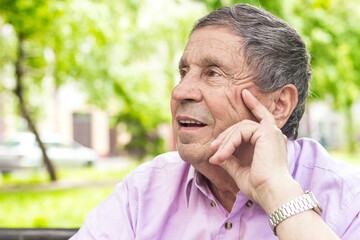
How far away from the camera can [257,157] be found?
4.54 ft

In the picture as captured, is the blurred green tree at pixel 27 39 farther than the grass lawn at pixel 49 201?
Yes

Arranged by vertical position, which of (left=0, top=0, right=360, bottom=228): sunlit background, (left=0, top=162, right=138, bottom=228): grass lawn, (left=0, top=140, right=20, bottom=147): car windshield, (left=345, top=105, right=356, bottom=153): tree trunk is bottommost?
(left=345, top=105, right=356, bottom=153): tree trunk

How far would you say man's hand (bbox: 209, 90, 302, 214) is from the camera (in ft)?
4.40

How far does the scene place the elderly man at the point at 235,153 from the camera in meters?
1.43

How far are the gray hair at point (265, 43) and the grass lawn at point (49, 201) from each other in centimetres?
430

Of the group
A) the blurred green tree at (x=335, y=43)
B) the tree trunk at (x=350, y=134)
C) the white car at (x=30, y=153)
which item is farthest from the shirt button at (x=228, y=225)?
the tree trunk at (x=350, y=134)

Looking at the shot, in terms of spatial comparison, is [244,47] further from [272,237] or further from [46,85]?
[46,85]

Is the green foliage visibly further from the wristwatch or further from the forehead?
the wristwatch

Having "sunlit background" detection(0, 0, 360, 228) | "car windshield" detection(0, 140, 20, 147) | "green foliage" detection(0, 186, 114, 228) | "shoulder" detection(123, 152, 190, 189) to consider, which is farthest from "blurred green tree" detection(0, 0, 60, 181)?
"shoulder" detection(123, 152, 190, 189)

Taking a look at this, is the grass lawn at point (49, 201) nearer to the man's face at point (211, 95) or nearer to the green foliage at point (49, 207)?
the green foliage at point (49, 207)

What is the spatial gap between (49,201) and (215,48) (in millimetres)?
7224

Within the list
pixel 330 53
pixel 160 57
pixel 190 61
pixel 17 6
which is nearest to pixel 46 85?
pixel 160 57

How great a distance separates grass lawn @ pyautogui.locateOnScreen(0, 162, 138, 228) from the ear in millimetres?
4243

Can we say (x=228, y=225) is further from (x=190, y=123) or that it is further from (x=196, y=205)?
(x=190, y=123)
